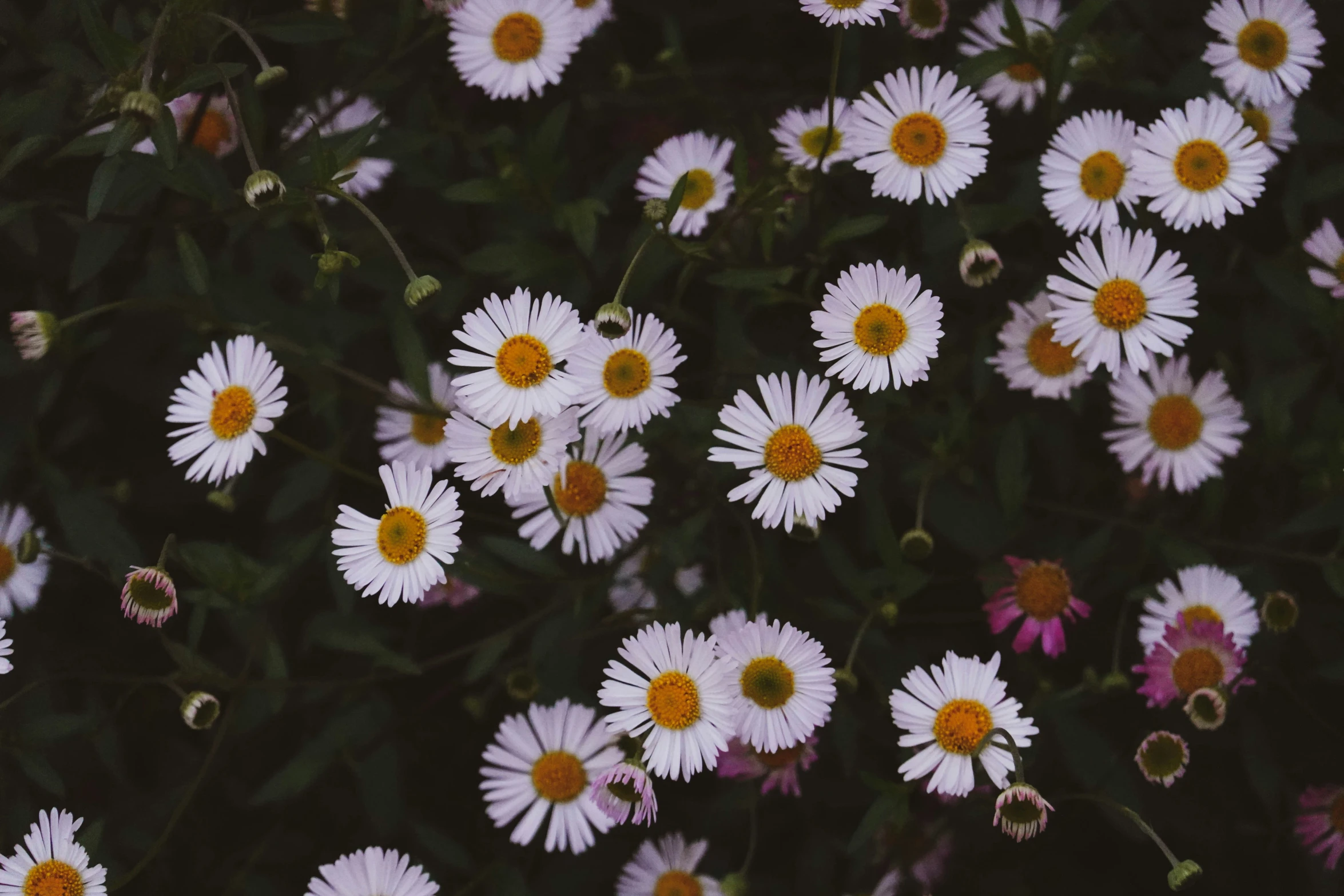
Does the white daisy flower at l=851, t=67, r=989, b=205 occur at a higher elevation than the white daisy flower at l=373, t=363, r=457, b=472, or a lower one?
higher

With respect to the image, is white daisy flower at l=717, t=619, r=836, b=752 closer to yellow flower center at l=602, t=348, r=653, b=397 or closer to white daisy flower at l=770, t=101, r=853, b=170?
yellow flower center at l=602, t=348, r=653, b=397

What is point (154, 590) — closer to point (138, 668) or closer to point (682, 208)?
point (138, 668)

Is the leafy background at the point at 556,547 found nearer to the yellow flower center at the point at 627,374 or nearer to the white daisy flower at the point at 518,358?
the yellow flower center at the point at 627,374

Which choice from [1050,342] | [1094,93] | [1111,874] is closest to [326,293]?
[1050,342]

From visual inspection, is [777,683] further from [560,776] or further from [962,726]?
[560,776]

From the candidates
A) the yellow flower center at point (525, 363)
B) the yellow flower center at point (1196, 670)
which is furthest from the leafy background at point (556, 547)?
the yellow flower center at point (525, 363)

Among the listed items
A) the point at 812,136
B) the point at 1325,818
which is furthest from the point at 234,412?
the point at 1325,818

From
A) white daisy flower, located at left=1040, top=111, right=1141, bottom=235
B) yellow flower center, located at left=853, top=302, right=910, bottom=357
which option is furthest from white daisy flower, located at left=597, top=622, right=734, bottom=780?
white daisy flower, located at left=1040, top=111, right=1141, bottom=235
